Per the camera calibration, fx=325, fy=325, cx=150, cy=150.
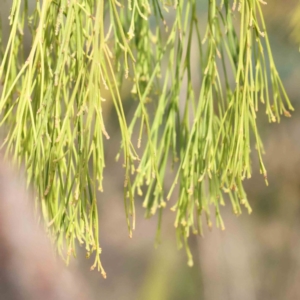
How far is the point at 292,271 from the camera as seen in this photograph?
926mm

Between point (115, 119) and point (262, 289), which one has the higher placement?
point (115, 119)

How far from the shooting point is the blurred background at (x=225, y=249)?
0.92m

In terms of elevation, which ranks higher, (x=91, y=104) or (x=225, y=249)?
(x=91, y=104)

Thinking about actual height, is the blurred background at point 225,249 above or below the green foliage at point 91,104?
below

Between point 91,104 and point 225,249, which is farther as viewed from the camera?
point 225,249

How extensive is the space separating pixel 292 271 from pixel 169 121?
642mm

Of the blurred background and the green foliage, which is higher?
the green foliage

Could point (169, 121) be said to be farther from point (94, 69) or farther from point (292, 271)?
point (292, 271)

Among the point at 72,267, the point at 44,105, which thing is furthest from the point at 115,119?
the point at 44,105

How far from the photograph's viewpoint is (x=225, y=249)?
3.17 feet

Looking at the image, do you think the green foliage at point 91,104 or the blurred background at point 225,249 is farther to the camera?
the blurred background at point 225,249

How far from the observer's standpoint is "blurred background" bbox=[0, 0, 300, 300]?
92 centimetres

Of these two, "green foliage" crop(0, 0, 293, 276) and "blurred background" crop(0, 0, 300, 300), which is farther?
"blurred background" crop(0, 0, 300, 300)

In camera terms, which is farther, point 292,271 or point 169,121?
point 292,271
